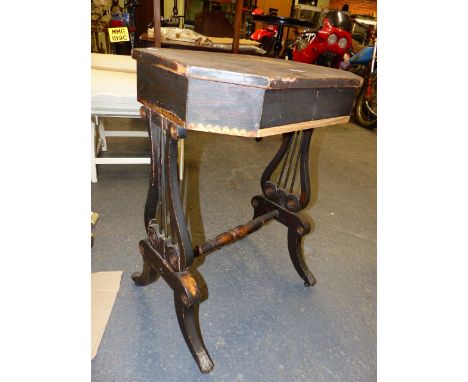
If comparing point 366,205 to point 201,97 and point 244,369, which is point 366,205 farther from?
point 201,97

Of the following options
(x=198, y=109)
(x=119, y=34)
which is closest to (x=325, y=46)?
(x=119, y=34)

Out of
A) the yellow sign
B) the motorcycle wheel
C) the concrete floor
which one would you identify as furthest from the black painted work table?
the motorcycle wheel

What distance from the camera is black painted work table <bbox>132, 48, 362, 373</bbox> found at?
0.67 metres

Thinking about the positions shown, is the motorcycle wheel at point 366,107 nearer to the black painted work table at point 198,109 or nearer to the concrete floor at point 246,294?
the concrete floor at point 246,294

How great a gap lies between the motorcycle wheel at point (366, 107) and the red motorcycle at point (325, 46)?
478 mm

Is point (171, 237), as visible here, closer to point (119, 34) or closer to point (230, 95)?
point (230, 95)

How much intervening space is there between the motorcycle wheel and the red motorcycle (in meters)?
0.48

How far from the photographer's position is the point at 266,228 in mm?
1681

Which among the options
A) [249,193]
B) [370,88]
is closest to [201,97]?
[249,193]

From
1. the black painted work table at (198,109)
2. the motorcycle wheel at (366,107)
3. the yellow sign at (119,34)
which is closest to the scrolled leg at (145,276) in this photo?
the black painted work table at (198,109)

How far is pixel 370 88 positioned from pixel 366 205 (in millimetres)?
1901

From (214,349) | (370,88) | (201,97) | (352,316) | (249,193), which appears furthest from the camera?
(370,88)

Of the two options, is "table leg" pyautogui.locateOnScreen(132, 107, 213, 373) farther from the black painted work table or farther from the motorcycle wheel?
the motorcycle wheel

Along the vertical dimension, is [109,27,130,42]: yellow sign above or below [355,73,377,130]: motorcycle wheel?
above
